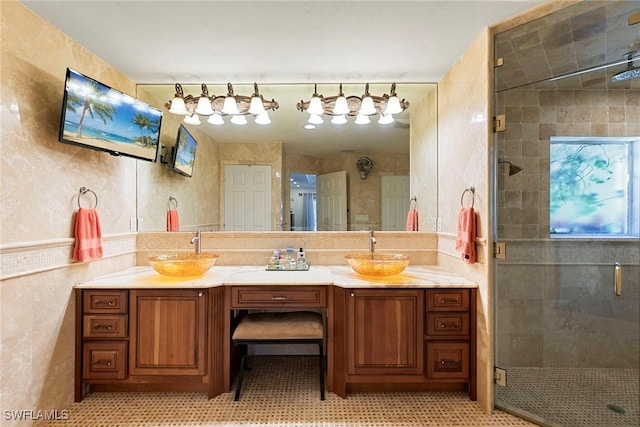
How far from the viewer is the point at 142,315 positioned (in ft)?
6.40

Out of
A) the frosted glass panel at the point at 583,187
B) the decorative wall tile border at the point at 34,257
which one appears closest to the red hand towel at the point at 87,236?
the decorative wall tile border at the point at 34,257

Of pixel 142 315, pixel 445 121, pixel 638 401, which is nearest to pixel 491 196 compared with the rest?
pixel 445 121

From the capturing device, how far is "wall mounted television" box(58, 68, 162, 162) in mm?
1700

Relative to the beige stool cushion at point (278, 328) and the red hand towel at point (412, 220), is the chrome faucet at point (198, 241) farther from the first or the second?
the red hand towel at point (412, 220)

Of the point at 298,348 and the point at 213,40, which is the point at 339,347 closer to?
the point at 298,348

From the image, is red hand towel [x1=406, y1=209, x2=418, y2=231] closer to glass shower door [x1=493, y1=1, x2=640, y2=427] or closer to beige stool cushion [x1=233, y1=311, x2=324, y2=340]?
glass shower door [x1=493, y1=1, x2=640, y2=427]

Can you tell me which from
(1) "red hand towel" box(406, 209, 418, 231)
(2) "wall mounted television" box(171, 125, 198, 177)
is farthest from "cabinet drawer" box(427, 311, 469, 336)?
(2) "wall mounted television" box(171, 125, 198, 177)

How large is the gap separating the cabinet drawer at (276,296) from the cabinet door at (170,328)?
23 centimetres

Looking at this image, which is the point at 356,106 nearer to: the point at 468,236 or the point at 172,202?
the point at 468,236

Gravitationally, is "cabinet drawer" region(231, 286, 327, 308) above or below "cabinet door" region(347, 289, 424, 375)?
above

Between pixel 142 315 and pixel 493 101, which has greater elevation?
pixel 493 101

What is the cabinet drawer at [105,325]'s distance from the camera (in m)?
1.94

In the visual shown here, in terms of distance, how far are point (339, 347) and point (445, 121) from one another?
6.47ft

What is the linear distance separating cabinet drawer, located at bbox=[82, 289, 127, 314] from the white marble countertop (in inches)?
2.1
